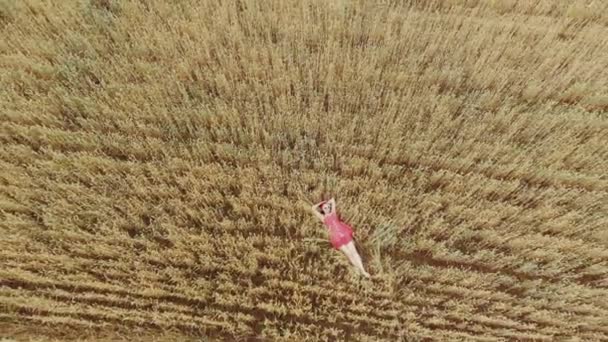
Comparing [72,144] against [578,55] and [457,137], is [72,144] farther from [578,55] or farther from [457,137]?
[578,55]

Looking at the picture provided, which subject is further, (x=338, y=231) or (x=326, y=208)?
(x=326, y=208)

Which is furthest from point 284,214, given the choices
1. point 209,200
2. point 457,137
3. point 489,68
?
point 489,68

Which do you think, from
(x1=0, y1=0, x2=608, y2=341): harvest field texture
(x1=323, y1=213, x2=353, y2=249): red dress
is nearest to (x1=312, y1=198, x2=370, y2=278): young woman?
(x1=323, y1=213, x2=353, y2=249): red dress

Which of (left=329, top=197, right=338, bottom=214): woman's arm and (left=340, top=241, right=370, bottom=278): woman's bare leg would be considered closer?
(left=340, top=241, right=370, bottom=278): woman's bare leg

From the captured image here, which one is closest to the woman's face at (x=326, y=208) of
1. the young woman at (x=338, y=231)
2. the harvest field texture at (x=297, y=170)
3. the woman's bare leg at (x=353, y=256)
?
the young woman at (x=338, y=231)

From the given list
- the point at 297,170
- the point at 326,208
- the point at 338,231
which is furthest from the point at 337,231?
the point at 297,170

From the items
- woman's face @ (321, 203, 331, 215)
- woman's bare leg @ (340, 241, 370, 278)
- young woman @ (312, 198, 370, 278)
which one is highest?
woman's face @ (321, 203, 331, 215)

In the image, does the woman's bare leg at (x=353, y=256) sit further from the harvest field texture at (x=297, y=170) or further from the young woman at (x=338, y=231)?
the harvest field texture at (x=297, y=170)

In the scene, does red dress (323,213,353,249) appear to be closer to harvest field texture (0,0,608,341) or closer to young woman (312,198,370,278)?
young woman (312,198,370,278)

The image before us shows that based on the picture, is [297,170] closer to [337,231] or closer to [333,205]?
[333,205]
